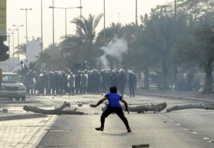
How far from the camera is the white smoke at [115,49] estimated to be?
3595 inches

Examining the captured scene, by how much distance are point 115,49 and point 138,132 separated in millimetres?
66161

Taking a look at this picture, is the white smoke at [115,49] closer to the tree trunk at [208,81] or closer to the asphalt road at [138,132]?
the tree trunk at [208,81]

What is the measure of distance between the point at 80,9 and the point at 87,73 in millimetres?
34156

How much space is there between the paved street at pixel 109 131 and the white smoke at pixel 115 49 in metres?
54.1

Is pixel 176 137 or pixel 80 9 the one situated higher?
pixel 80 9

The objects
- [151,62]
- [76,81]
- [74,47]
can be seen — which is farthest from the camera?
[74,47]

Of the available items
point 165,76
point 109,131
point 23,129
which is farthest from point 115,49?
point 109,131

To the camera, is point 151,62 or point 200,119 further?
point 151,62

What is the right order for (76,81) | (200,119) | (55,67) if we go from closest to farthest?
(200,119) < (76,81) < (55,67)

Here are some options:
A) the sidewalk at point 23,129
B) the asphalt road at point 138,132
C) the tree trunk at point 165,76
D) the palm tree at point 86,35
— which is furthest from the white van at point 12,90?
the palm tree at point 86,35

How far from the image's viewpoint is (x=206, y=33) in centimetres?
5591

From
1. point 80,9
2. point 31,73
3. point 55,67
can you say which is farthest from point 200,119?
point 55,67

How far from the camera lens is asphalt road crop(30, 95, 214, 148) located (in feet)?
71.5

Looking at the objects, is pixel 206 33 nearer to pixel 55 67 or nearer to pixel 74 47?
pixel 74 47
